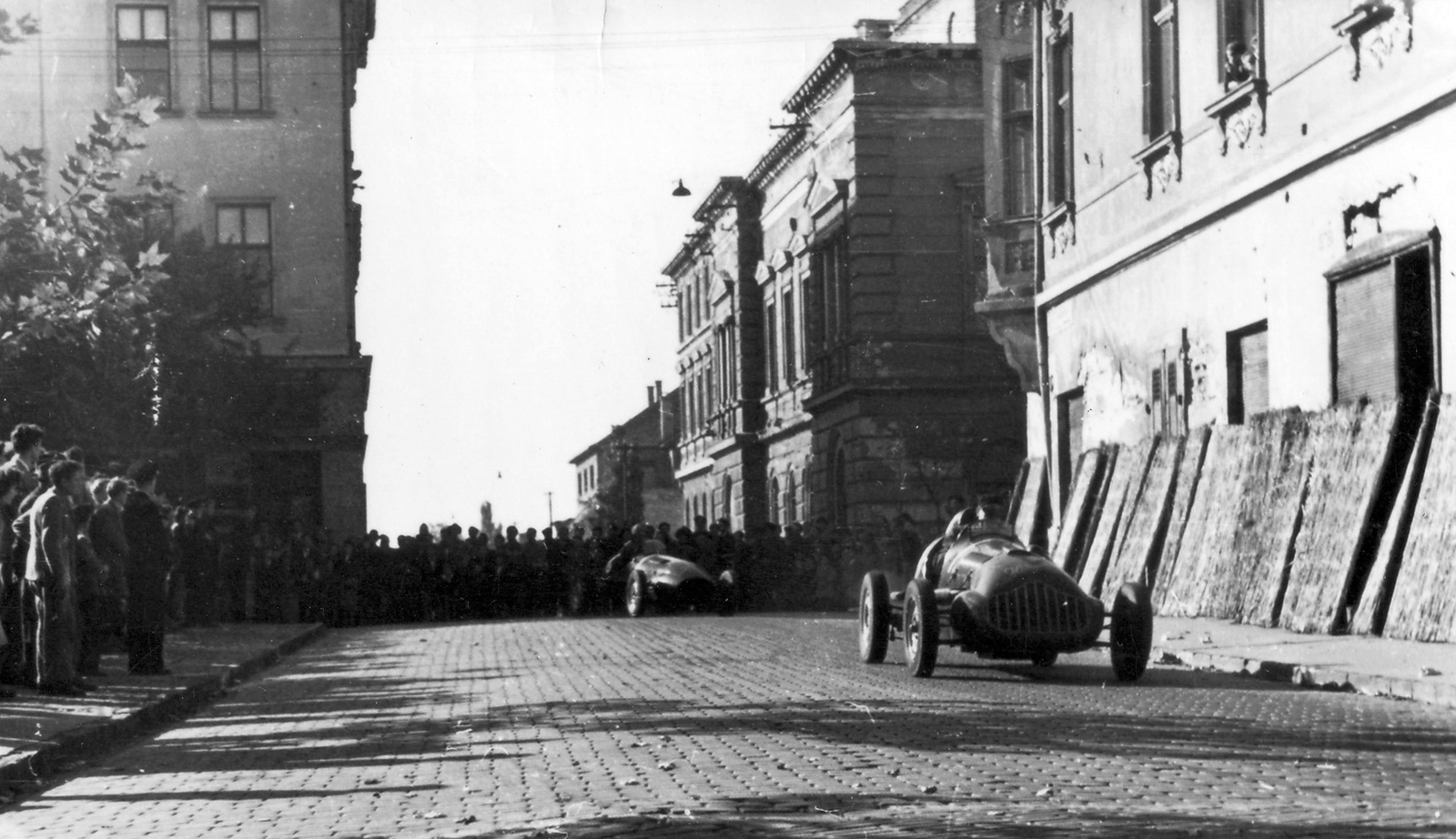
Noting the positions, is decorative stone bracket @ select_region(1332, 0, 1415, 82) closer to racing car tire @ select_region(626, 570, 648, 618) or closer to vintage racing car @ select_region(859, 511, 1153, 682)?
vintage racing car @ select_region(859, 511, 1153, 682)

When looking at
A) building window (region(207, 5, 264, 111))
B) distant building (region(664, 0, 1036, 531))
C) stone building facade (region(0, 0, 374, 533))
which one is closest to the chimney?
distant building (region(664, 0, 1036, 531))

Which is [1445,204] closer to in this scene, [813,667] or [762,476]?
[813,667]

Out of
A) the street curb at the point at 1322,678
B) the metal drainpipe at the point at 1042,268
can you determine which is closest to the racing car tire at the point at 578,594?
the metal drainpipe at the point at 1042,268

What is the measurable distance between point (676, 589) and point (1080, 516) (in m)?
7.88

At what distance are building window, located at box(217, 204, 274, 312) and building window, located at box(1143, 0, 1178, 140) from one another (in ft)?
62.8

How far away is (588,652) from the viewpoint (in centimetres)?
2045

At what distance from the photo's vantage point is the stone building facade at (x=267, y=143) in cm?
3750

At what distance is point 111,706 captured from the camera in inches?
543

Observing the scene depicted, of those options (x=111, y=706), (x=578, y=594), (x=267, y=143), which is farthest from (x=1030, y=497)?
(x=111, y=706)

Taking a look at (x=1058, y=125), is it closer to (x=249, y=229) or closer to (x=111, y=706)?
(x=249, y=229)

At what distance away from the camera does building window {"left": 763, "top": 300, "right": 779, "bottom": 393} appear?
52562mm

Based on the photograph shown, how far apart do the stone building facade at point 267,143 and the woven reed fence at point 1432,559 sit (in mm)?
24627

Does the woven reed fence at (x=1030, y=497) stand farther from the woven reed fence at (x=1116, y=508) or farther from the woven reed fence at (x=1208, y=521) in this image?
the woven reed fence at (x=1208, y=521)

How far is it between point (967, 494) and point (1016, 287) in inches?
432
